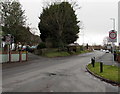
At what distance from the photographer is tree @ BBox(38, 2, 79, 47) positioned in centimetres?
3741

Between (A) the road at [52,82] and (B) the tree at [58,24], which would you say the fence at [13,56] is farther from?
(B) the tree at [58,24]

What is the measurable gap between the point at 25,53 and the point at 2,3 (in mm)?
8807

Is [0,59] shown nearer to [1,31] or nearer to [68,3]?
[1,31]

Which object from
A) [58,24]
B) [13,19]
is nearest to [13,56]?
[13,19]

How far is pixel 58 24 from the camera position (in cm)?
3734

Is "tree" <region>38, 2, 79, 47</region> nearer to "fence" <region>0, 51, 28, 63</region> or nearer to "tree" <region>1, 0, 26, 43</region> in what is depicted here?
"tree" <region>1, 0, 26, 43</region>

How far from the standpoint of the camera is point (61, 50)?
39.5 meters

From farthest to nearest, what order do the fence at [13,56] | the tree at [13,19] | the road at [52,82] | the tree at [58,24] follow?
the tree at [58,24] < the tree at [13,19] < the fence at [13,56] < the road at [52,82]

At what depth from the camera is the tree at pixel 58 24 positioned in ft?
123

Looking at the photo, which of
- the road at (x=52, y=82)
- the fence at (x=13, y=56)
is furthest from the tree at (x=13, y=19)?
the road at (x=52, y=82)

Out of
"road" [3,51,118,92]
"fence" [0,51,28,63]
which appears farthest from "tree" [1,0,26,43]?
"road" [3,51,118,92]

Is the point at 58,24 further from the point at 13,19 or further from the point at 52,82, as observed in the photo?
the point at 52,82

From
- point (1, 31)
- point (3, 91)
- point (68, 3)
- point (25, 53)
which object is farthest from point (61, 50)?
point (3, 91)

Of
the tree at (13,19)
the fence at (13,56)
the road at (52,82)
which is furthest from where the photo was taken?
the tree at (13,19)
